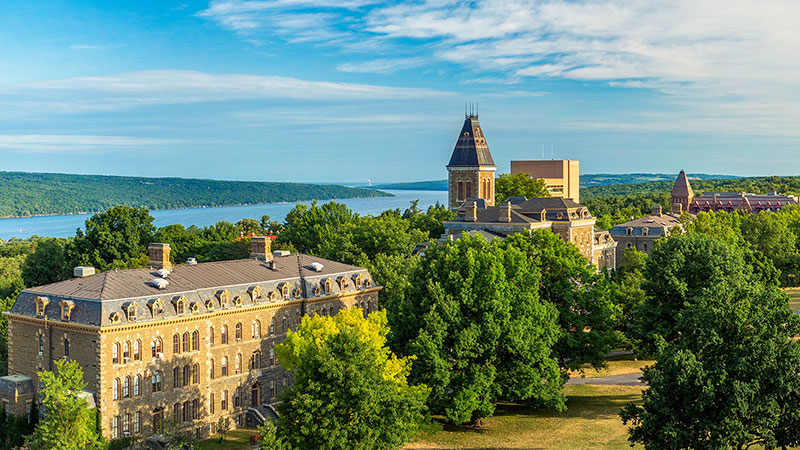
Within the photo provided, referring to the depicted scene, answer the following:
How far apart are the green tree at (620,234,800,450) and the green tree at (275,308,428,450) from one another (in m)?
13.0

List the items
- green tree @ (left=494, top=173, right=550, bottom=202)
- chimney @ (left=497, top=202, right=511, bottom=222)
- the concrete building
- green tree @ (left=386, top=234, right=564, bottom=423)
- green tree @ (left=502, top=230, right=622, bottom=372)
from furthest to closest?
1. the concrete building
2. green tree @ (left=494, top=173, right=550, bottom=202)
3. chimney @ (left=497, top=202, right=511, bottom=222)
4. green tree @ (left=502, top=230, right=622, bottom=372)
5. green tree @ (left=386, top=234, right=564, bottom=423)

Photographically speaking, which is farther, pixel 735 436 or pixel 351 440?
pixel 351 440

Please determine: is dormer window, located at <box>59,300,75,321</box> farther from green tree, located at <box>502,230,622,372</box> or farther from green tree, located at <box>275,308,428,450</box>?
green tree, located at <box>502,230,622,372</box>

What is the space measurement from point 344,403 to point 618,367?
121 ft

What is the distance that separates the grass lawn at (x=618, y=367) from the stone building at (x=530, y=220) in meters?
16.6

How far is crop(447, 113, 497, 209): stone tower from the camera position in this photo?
122 m

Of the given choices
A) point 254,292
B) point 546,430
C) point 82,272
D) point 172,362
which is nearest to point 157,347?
point 172,362

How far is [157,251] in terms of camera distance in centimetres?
6200

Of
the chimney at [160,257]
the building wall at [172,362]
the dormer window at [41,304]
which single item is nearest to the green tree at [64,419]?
the building wall at [172,362]

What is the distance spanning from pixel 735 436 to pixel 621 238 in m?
87.5

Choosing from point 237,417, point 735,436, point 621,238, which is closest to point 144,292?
point 237,417

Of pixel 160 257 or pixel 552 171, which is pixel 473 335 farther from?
pixel 552 171

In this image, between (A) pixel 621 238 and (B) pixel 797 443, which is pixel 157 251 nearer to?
(B) pixel 797 443

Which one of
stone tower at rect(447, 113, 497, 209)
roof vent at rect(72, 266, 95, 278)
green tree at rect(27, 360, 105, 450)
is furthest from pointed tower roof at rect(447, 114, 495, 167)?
green tree at rect(27, 360, 105, 450)
